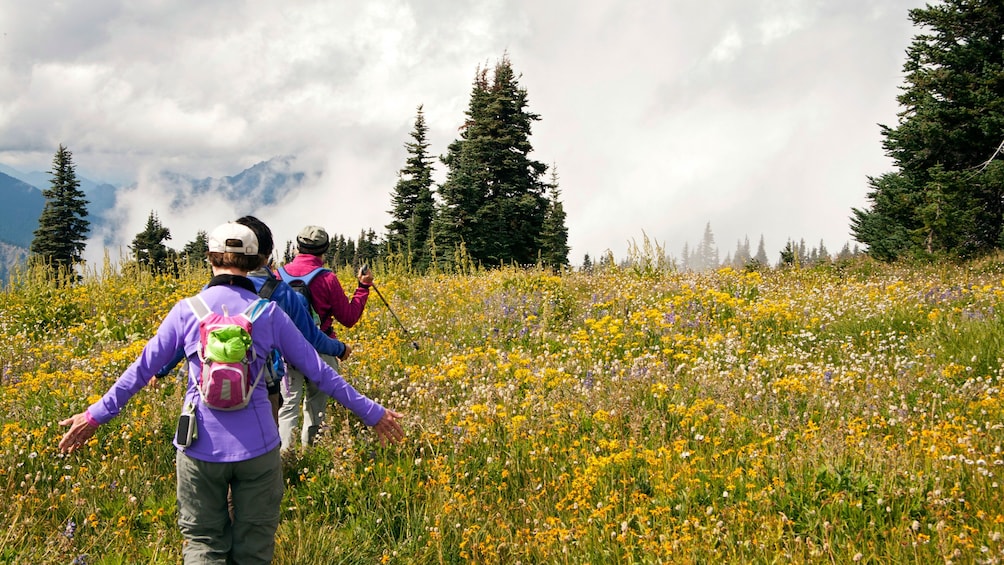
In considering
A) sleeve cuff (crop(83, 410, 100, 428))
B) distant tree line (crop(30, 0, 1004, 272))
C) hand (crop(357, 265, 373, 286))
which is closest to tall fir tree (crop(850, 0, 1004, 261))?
distant tree line (crop(30, 0, 1004, 272))

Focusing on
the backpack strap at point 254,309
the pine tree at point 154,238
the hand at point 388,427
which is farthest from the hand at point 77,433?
the pine tree at point 154,238

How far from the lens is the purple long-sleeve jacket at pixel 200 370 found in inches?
116

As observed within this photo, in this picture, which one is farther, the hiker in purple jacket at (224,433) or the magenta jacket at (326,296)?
the magenta jacket at (326,296)

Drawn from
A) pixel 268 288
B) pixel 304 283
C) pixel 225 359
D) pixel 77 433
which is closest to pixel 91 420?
pixel 77 433

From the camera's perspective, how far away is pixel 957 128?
19750mm

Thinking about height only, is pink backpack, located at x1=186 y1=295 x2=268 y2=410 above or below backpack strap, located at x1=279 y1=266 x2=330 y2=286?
below

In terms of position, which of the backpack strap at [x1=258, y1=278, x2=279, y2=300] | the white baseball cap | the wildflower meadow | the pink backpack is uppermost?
the white baseball cap

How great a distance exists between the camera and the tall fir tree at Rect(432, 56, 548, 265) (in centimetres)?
3553

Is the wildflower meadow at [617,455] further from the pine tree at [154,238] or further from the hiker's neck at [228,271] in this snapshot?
the pine tree at [154,238]

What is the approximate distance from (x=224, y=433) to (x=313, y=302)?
2.24m

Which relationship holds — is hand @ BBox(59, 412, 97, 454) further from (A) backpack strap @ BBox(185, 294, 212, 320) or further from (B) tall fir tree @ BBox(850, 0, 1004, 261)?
(B) tall fir tree @ BBox(850, 0, 1004, 261)

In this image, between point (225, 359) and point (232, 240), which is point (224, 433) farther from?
point (232, 240)

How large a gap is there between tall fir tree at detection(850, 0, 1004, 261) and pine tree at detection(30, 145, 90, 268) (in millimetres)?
61910

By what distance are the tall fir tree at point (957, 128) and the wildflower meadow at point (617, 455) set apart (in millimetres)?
11204
